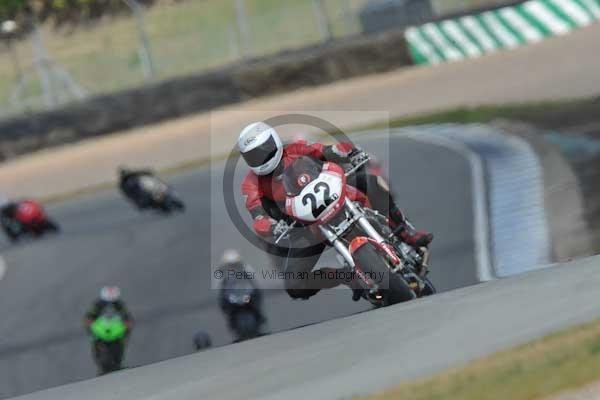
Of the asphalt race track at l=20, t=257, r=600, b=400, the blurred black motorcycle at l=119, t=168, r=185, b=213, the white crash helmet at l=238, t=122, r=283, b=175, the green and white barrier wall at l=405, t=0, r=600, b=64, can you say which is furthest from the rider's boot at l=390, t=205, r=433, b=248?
the green and white barrier wall at l=405, t=0, r=600, b=64

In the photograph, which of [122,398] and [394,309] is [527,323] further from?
[122,398]

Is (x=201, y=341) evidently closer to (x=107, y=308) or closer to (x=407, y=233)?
(x=107, y=308)

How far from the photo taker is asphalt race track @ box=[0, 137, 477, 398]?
1123cm

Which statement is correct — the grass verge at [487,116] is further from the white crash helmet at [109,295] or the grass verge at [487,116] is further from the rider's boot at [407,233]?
the rider's boot at [407,233]

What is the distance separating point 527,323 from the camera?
5.88 meters

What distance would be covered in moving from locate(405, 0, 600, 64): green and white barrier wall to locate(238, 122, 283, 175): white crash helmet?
47.6ft

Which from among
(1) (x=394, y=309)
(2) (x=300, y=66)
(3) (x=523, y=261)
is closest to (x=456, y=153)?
(3) (x=523, y=261)

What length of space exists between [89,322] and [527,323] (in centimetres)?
689

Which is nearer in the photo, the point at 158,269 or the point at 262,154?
the point at 262,154

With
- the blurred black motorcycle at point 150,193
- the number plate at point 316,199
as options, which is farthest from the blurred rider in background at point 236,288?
the blurred black motorcycle at point 150,193

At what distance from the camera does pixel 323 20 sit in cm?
2295

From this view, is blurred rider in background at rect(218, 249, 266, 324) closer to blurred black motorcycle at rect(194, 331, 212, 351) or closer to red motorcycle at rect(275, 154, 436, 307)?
blurred black motorcycle at rect(194, 331, 212, 351)

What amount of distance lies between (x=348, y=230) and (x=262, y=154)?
Result: 0.79 metres

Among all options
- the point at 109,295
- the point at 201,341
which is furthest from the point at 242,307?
the point at 109,295
